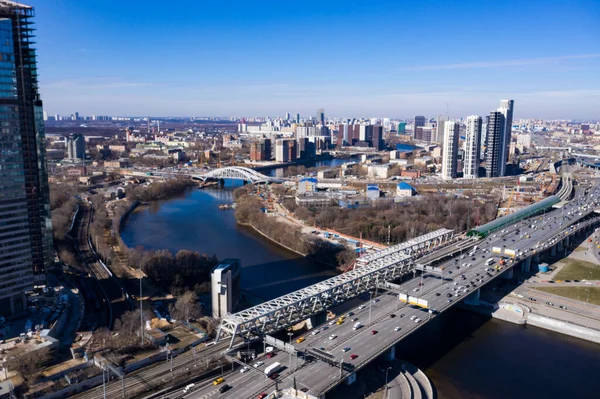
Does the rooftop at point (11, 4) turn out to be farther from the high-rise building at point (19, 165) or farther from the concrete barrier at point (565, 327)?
the concrete barrier at point (565, 327)

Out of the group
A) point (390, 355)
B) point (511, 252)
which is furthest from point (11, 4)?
point (511, 252)

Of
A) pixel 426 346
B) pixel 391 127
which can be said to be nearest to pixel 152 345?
pixel 426 346

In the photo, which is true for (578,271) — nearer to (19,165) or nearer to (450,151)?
(19,165)

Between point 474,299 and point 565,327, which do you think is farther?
point 474,299

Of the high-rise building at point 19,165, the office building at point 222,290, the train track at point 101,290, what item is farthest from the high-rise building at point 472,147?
the high-rise building at point 19,165

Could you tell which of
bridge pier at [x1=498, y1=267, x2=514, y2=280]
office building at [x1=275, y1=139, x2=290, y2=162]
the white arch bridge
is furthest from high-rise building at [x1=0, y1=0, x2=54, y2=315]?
office building at [x1=275, y1=139, x2=290, y2=162]
